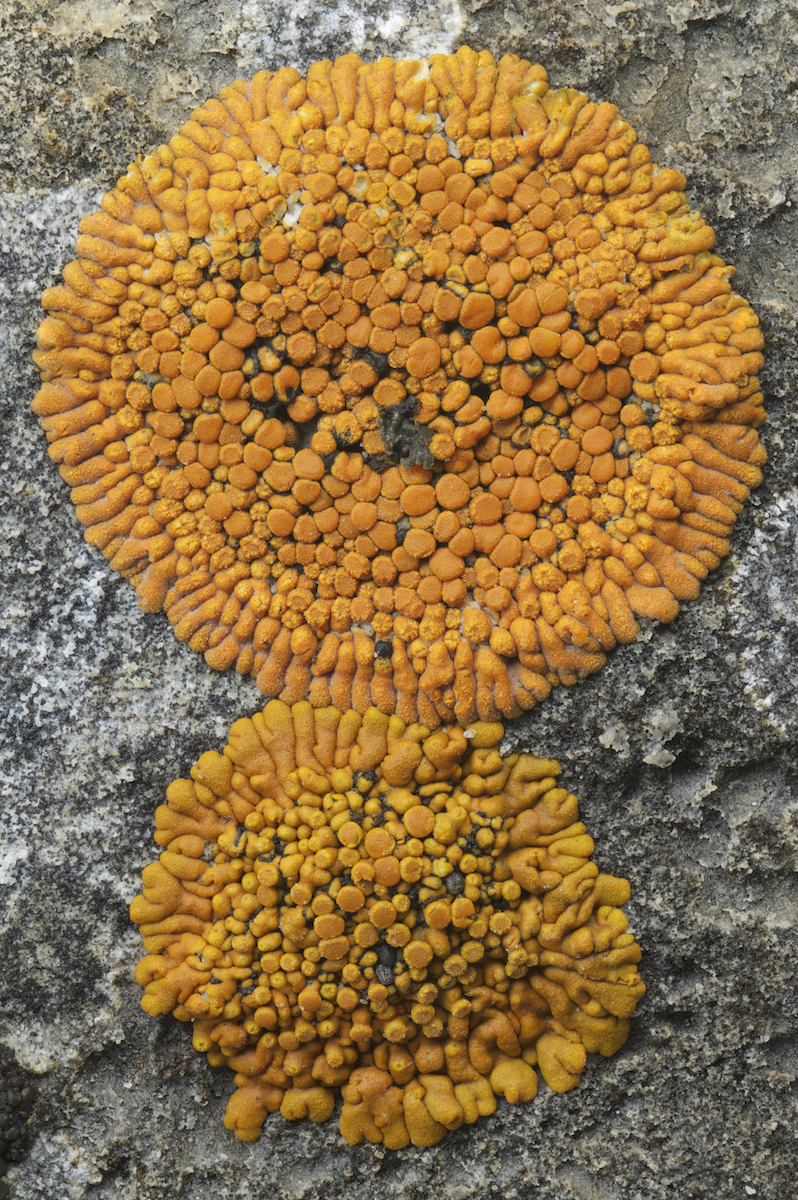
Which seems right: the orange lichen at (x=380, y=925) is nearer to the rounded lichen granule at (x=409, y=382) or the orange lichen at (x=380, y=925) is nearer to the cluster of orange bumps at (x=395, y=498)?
the cluster of orange bumps at (x=395, y=498)

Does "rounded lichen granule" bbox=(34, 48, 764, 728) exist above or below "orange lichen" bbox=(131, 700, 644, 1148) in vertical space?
above

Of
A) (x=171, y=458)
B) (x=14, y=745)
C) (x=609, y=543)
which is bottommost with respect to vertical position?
(x=14, y=745)

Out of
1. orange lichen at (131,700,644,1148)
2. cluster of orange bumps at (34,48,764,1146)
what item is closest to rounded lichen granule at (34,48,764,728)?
cluster of orange bumps at (34,48,764,1146)

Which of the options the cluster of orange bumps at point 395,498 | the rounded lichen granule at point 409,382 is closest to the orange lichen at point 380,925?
the cluster of orange bumps at point 395,498

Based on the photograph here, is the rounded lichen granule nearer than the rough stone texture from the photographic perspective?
Yes

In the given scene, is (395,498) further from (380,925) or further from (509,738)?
(380,925)

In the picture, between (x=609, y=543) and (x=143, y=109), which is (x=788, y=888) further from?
(x=143, y=109)

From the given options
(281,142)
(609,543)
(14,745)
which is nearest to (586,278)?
(609,543)

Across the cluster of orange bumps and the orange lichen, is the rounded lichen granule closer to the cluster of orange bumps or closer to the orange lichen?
the cluster of orange bumps
